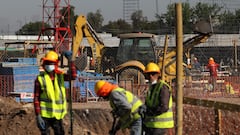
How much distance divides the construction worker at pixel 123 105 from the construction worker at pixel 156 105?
149mm

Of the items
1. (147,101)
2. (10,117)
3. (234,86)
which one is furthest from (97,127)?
(234,86)

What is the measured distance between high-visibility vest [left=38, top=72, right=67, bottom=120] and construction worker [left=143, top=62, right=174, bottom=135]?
62.6 inches

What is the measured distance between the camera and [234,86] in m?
20.6

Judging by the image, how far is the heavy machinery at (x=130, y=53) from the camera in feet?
70.3

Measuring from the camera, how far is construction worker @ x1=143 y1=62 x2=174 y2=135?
779 cm

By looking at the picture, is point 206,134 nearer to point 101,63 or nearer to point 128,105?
point 128,105

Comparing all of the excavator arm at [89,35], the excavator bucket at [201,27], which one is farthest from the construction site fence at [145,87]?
the excavator bucket at [201,27]

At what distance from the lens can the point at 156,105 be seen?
7887 millimetres

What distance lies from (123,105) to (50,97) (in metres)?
1.60

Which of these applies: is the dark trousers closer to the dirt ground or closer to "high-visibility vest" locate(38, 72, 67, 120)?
"high-visibility vest" locate(38, 72, 67, 120)

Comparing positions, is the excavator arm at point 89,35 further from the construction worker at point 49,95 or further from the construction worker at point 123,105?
the construction worker at point 123,105

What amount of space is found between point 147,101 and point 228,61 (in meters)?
30.5

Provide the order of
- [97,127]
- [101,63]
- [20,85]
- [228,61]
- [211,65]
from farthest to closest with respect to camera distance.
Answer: [228,61] < [101,63] < [211,65] < [20,85] < [97,127]

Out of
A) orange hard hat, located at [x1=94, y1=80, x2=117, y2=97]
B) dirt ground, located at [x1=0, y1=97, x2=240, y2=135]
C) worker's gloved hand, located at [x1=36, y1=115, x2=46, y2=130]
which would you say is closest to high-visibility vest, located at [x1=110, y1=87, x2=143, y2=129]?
orange hard hat, located at [x1=94, y1=80, x2=117, y2=97]
